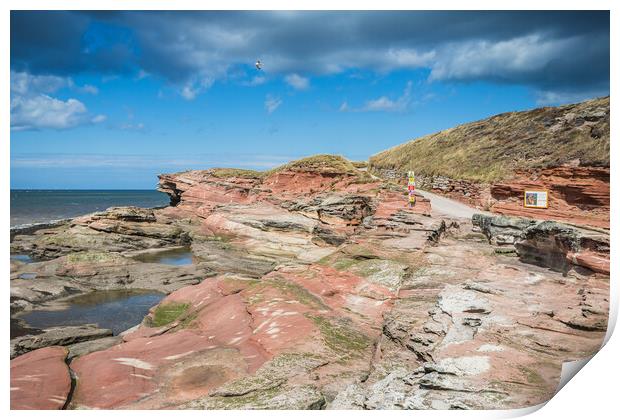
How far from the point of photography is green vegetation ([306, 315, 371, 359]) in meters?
9.54

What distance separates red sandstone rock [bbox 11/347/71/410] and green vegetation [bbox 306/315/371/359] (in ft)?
16.7

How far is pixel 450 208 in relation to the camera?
2861 centimetres

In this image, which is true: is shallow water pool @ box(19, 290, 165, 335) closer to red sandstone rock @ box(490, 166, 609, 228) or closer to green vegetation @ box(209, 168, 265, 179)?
red sandstone rock @ box(490, 166, 609, 228)

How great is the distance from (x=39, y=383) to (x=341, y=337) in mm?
5886

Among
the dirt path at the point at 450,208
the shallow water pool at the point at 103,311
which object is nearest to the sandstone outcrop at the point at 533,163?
the dirt path at the point at 450,208

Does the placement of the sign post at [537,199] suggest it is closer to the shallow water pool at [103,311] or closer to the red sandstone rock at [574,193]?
the red sandstone rock at [574,193]

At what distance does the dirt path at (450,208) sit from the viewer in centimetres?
2523

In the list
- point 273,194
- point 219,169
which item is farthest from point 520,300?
point 219,169

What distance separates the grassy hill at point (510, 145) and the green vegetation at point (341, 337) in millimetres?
6655

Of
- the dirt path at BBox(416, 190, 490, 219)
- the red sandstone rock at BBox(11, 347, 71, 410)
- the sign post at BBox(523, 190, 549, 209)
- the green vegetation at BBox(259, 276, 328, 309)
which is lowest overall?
the red sandstone rock at BBox(11, 347, 71, 410)

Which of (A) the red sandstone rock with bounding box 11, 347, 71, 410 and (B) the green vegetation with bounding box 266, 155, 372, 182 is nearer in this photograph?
(A) the red sandstone rock with bounding box 11, 347, 71, 410

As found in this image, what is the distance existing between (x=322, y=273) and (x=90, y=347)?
6722 millimetres

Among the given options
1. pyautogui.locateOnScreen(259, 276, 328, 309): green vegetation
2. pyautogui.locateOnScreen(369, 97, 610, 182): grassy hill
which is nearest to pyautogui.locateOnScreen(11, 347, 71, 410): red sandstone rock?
pyautogui.locateOnScreen(259, 276, 328, 309): green vegetation

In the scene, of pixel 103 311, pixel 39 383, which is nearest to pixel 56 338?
pixel 39 383
